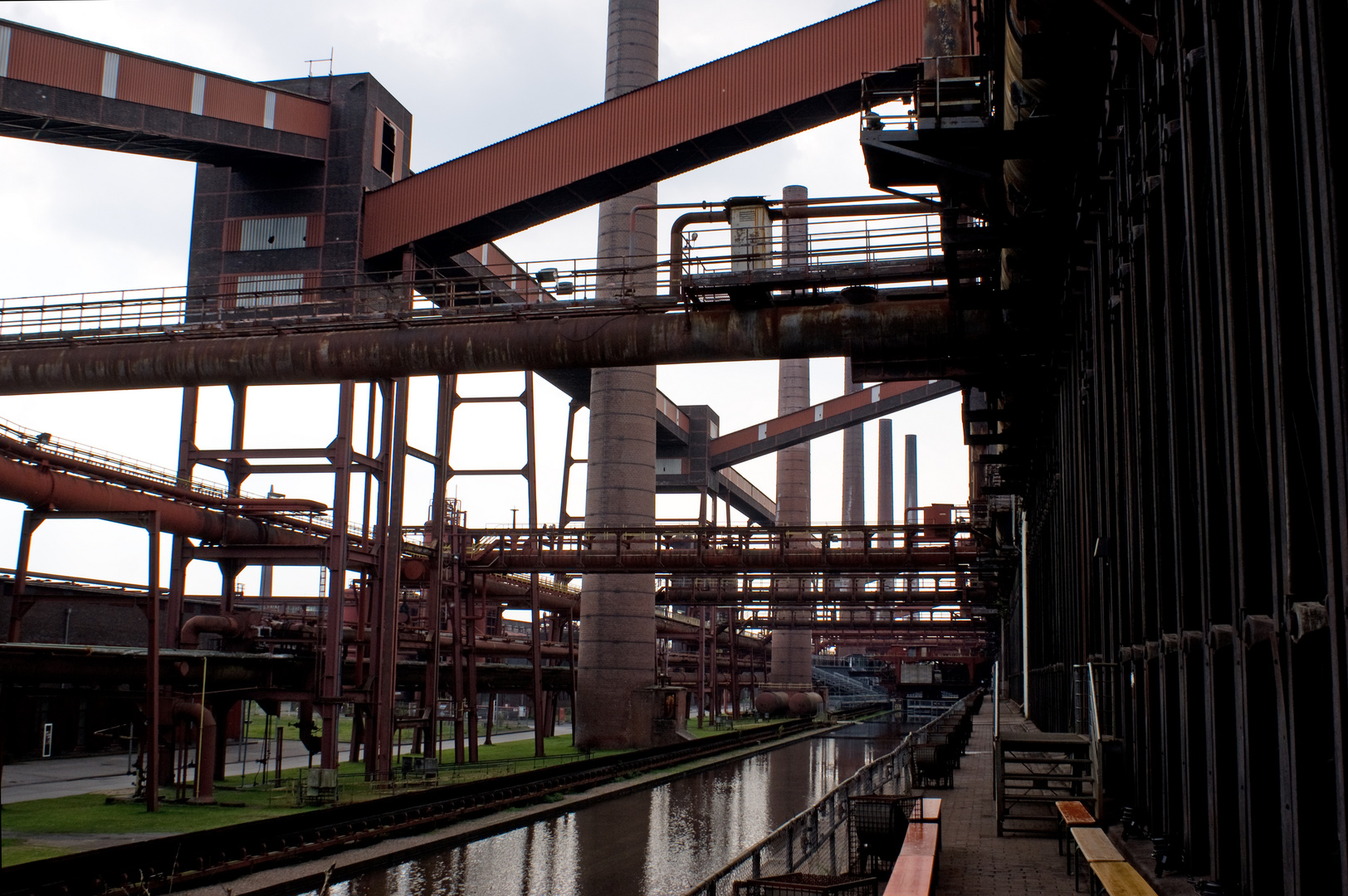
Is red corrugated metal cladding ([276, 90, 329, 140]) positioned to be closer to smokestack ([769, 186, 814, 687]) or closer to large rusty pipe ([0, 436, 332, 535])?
large rusty pipe ([0, 436, 332, 535])

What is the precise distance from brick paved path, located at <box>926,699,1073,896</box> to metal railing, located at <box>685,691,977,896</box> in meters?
0.83

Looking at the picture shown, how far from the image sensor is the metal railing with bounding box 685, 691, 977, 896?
34.5 feet

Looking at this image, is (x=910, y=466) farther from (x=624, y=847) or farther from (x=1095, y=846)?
(x=1095, y=846)

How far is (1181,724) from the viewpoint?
7012 mm

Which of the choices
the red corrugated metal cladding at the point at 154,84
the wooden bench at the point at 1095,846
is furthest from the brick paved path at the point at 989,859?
the red corrugated metal cladding at the point at 154,84

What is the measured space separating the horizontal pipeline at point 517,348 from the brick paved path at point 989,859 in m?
6.27

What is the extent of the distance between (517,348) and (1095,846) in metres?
12.8

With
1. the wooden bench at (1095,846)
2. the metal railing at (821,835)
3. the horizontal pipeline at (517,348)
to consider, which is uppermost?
the horizontal pipeline at (517,348)

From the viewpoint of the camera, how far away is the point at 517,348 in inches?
728

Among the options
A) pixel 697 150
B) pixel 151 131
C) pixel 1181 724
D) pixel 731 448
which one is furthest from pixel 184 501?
pixel 731 448

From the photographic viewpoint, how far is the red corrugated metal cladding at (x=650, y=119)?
2006 centimetres

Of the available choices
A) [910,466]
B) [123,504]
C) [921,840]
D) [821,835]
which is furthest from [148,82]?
[910,466]

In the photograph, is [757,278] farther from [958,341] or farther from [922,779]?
[922,779]

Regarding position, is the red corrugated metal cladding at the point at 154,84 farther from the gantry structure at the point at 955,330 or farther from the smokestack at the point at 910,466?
the smokestack at the point at 910,466
